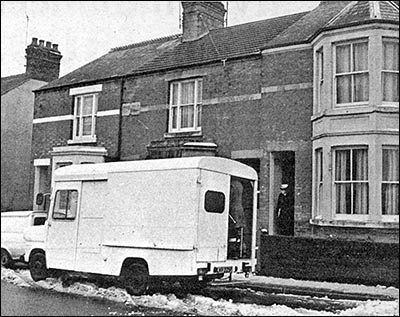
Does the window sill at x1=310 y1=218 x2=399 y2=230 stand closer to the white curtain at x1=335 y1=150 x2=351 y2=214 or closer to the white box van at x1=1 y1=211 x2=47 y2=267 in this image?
the white curtain at x1=335 y1=150 x2=351 y2=214

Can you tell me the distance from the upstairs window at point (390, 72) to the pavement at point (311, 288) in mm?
3559

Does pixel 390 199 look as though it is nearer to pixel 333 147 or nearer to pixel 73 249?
pixel 333 147

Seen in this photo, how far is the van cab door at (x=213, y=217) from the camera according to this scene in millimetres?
9391

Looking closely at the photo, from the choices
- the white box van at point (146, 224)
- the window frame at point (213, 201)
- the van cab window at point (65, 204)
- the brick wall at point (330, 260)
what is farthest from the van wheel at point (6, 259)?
the brick wall at point (330, 260)

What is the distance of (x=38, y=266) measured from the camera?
9.89 metres

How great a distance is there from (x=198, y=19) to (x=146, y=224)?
441 inches

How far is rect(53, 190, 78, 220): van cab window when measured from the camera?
33.4ft

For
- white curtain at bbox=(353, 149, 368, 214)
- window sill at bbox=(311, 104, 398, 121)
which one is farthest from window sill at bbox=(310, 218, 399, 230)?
window sill at bbox=(311, 104, 398, 121)

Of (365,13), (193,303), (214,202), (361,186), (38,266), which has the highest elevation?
(365,13)

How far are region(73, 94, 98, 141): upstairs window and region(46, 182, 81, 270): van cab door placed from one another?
334 inches

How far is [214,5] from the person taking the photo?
65.8ft

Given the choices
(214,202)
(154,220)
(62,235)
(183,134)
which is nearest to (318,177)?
(214,202)

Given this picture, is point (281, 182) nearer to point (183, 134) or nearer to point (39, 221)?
Result: point (183, 134)

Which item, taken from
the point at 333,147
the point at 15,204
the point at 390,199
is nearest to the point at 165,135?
the point at 333,147
